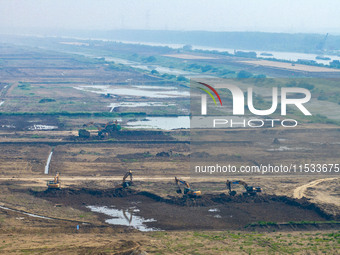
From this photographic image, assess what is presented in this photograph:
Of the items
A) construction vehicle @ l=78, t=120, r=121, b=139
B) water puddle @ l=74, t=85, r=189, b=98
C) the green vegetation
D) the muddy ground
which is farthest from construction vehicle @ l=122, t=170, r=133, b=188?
the green vegetation

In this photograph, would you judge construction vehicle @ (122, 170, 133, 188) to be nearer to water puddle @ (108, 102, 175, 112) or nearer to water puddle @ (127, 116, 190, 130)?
water puddle @ (127, 116, 190, 130)

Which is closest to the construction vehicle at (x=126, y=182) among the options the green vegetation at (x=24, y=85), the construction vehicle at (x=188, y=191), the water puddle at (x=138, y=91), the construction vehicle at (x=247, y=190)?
the construction vehicle at (x=188, y=191)

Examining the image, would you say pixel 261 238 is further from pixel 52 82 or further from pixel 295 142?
pixel 52 82

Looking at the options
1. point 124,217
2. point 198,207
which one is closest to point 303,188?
point 198,207

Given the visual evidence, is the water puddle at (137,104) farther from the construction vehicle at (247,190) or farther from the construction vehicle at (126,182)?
→ the construction vehicle at (247,190)

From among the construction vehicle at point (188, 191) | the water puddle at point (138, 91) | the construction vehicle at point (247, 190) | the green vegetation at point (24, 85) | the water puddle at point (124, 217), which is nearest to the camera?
the water puddle at point (124, 217)

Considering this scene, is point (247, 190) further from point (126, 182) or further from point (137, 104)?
point (137, 104)
